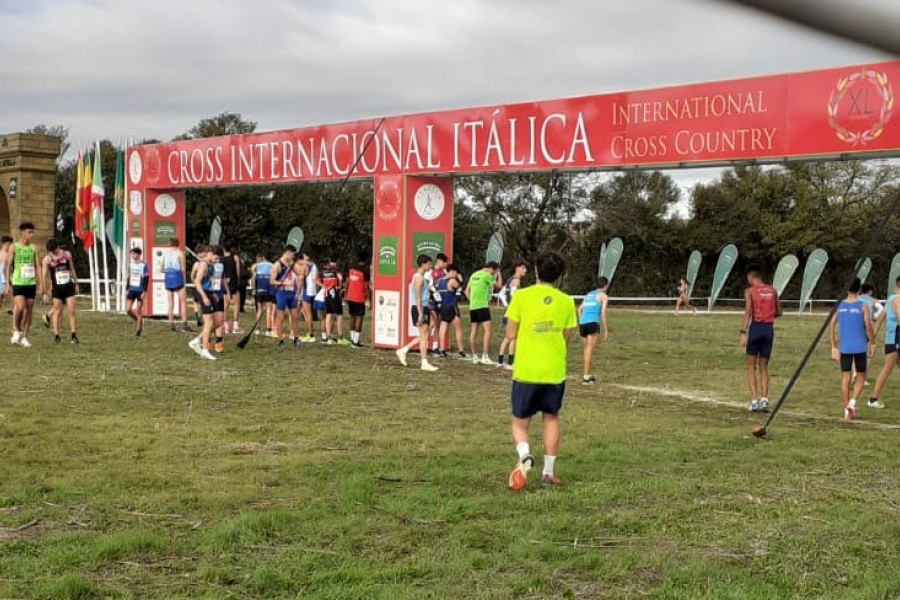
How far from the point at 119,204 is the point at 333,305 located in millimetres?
10052

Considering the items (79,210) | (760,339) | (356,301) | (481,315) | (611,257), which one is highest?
(79,210)

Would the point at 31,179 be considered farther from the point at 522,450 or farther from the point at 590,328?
the point at 522,450

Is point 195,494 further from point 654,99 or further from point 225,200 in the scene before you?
point 225,200

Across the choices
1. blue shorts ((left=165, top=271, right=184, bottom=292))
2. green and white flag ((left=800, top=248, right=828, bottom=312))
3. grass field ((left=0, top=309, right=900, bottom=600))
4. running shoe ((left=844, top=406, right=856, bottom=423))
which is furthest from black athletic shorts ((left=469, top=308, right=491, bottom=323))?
green and white flag ((left=800, top=248, right=828, bottom=312))

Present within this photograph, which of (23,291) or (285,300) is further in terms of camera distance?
(285,300)

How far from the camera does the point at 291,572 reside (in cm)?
474

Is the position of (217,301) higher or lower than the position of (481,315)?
higher

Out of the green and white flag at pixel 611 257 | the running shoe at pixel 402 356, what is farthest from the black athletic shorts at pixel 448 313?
the green and white flag at pixel 611 257

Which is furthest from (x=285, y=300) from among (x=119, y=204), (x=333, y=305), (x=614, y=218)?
(x=614, y=218)

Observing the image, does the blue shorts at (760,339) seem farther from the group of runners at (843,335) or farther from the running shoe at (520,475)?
the running shoe at (520,475)

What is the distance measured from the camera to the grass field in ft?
15.5

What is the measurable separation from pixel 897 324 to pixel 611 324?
53.9 ft

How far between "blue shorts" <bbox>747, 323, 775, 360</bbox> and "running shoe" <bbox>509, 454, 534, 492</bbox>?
570 cm

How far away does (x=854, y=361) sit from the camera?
38.0 ft
